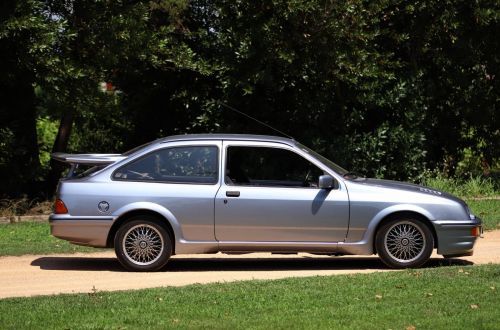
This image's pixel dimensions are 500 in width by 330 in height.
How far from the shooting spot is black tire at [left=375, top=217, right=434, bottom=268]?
35.1ft

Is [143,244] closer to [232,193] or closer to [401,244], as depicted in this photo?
[232,193]

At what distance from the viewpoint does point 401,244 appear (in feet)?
35.2

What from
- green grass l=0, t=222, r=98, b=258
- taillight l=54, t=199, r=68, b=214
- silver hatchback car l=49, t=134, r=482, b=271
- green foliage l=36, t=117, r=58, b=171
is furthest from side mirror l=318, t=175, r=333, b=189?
green foliage l=36, t=117, r=58, b=171

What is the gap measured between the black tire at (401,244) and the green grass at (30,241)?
4187mm

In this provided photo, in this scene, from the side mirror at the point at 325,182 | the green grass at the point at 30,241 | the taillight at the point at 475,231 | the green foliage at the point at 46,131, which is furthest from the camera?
the green foliage at the point at 46,131

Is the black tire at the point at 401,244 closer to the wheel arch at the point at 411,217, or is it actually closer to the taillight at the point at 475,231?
the wheel arch at the point at 411,217

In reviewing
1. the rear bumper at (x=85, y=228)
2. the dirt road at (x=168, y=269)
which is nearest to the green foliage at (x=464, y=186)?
the dirt road at (x=168, y=269)

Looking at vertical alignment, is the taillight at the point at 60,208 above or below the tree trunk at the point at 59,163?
below

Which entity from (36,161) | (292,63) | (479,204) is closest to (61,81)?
(36,161)

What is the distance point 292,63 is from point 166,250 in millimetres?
7159

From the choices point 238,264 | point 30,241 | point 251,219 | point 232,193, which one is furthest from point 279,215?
point 30,241

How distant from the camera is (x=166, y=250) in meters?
10.7

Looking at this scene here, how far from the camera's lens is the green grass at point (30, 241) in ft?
41.4

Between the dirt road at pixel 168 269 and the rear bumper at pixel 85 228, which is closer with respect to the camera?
the dirt road at pixel 168 269
